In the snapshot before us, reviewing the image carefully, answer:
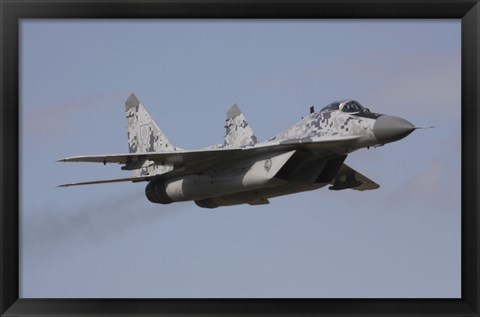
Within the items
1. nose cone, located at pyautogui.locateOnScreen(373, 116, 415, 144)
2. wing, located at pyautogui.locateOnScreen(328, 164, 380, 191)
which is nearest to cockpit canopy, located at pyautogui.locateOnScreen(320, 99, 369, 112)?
nose cone, located at pyautogui.locateOnScreen(373, 116, 415, 144)

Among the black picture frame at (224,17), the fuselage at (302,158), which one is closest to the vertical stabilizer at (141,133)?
the fuselage at (302,158)

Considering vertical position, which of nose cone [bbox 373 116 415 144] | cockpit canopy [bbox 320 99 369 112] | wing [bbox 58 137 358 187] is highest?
cockpit canopy [bbox 320 99 369 112]

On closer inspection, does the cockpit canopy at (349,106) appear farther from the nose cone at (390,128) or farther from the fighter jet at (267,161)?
the nose cone at (390,128)

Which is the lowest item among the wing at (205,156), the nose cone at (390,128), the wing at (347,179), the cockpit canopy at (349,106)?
the wing at (347,179)

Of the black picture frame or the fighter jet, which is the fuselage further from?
the black picture frame

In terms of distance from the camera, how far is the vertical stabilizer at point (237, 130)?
28531 mm

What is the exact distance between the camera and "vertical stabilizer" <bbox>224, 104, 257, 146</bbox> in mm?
28531

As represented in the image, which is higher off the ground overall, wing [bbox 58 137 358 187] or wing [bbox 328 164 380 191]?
wing [bbox 58 137 358 187]

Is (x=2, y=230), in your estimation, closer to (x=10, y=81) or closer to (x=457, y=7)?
(x=10, y=81)

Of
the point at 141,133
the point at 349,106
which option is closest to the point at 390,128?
the point at 349,106

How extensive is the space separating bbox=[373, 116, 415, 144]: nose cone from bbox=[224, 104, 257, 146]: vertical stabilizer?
17.3 feet

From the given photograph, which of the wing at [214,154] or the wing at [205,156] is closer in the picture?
the wing at [214,154]

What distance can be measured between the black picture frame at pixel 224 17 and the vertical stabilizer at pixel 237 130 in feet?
39.1

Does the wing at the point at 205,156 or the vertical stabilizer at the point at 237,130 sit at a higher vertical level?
the vertical stabilizer at the point at 237,130
